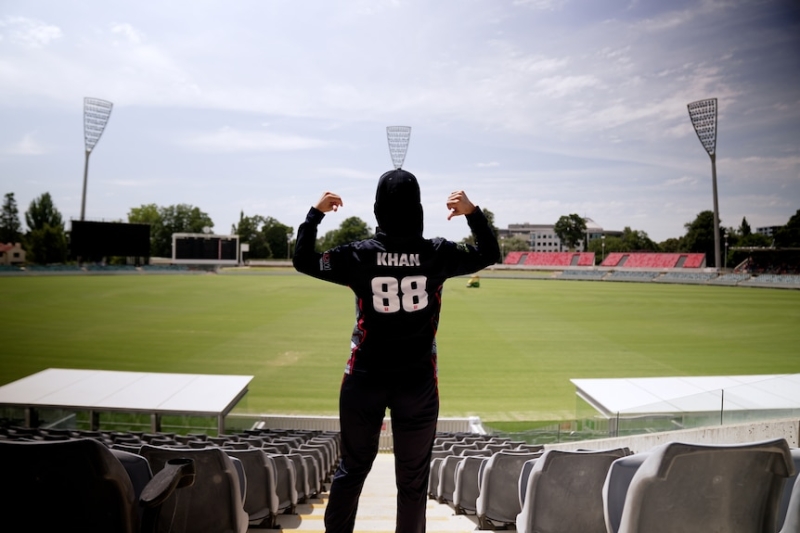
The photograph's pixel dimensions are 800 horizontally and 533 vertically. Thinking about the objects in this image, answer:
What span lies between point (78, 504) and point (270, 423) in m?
10.9

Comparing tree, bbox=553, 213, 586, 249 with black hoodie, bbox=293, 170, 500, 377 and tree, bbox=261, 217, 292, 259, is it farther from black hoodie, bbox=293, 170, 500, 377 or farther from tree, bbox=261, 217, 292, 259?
black hoodie, bbox=293, 170, 500, 377

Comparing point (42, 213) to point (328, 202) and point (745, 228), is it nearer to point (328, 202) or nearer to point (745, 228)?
point (328, 202)

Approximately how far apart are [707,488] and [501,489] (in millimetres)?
2170

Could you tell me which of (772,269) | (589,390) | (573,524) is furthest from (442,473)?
(772,269)

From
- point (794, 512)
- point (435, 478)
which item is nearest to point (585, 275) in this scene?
point (435, 478)

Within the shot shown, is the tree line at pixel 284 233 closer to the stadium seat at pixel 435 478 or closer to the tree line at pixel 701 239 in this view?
the tree line at pixel 701 239

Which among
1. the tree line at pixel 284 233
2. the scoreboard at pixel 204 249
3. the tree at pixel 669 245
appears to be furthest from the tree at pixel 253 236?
the tree at pixel 669 245

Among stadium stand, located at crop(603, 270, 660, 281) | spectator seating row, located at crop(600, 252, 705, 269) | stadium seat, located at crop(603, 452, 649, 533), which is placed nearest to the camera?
stadium seat, located at crop(603, 452, 649, 533)

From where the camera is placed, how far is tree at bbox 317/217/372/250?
11134 cm

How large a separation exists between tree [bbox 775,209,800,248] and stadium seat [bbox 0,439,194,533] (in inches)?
2187

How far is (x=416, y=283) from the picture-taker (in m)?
2.46

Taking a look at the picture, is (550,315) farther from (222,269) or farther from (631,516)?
(222,269)

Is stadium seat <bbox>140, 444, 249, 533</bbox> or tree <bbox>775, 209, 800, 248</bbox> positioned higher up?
tree <bbox>775, 209, 800, 248</bbox>

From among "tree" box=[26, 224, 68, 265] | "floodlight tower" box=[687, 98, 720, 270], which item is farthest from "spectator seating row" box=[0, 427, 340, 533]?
"tree" box=[26, 224, 68, 265]
